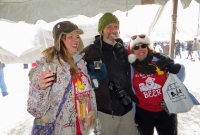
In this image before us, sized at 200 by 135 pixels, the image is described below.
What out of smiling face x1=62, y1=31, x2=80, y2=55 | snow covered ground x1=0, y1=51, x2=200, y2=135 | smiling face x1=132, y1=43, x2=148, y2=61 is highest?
smiling face x1=62, y1=31, x2=80, y2=55

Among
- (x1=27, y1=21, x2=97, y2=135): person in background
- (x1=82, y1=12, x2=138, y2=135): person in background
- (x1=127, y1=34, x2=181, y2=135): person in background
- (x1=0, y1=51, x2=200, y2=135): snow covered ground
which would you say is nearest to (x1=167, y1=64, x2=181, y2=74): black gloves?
(x1=127, y1=34, x2=181, y2=135): person in background

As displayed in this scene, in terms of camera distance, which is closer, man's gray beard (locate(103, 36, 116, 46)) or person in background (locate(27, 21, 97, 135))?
person in background (locate(27, 21, 97, 135))

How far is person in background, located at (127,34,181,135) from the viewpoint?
2.02 metres

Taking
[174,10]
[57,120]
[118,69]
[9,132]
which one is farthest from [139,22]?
[9,132]

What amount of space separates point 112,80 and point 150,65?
1.67 feet

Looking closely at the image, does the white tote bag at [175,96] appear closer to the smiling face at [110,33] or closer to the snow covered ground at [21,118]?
the smiling face at [110,33]

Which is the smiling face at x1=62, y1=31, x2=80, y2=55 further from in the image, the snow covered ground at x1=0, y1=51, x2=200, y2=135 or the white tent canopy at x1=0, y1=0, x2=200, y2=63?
the snow covered ground at x1=0, y1=51, x2=200, y2=135

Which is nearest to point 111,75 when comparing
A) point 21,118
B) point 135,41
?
point 135,41

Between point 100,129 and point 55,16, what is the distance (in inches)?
72.9

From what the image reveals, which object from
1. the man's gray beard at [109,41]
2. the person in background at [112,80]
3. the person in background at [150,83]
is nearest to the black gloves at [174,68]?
the person in background at [150,83]

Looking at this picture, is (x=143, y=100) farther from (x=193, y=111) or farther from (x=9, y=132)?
(x=9, y=132)

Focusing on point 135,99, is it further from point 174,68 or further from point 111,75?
point 174,68

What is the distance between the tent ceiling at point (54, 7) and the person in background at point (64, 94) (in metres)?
1.21

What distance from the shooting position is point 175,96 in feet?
6.63
